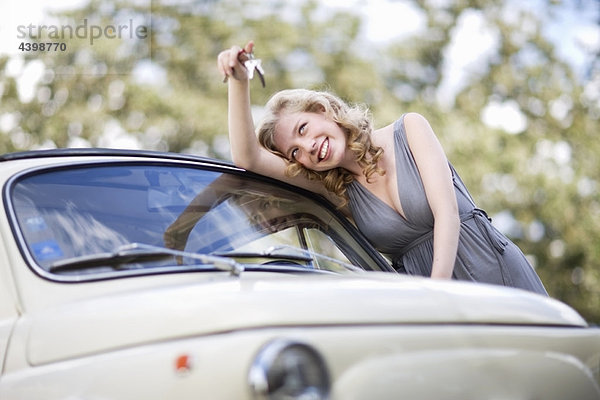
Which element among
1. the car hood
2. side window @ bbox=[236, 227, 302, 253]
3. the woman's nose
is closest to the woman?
the woman's nose

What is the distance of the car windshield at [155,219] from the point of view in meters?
2.74

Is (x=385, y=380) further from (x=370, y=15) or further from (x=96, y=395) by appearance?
(x=370, y=15)

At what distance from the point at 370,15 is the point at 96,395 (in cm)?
2250

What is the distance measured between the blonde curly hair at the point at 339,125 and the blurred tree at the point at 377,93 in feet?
48.0

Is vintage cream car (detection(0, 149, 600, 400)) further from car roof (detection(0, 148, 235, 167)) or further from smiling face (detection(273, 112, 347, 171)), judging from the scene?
smiling face (detection(273, 112, 347, 171))

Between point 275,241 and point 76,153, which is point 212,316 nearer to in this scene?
point 275,241

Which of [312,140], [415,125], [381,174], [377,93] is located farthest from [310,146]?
[377,93]

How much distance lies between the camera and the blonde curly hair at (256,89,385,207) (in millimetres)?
3811

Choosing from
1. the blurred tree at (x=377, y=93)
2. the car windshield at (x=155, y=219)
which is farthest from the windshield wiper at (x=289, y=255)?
the blurred tree at (x=377, y=93)

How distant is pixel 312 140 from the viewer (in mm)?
3729

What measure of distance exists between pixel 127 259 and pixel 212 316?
0.73 metres

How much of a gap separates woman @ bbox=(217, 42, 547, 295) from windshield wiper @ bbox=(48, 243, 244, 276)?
1.06 m

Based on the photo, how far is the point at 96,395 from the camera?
6.80 ft

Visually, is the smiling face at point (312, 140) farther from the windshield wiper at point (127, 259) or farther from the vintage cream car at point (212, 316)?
the windshield wiper at point (127, 259)
